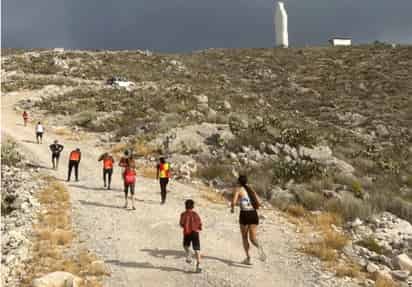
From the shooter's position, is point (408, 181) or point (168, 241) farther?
point (408, 181)

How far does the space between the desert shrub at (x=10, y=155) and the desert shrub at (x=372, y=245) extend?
620 inches

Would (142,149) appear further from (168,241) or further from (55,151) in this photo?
(168,241)

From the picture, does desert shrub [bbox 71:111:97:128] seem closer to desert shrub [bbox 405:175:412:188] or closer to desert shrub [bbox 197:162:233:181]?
desert shrub [bbox 197:162:233:181]

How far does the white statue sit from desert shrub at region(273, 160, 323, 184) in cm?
6642

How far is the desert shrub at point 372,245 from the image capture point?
12.9 m

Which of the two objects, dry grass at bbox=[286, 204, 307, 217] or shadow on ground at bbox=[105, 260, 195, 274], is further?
dry grass at bbox=[286, 204, 307, 217]

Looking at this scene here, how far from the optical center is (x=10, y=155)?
2264 centimetres

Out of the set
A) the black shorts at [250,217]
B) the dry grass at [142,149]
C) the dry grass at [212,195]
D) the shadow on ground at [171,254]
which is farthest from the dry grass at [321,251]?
the dry grass at [142,149]

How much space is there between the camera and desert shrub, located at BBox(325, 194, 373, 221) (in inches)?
608

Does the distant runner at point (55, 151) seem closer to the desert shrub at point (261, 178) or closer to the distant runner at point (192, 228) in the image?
the desert shrub at point (261, 178)

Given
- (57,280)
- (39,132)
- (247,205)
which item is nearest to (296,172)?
(247,205)

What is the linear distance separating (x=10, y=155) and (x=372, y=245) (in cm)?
1715

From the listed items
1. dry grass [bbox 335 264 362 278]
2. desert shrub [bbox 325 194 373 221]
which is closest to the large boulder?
dry grass [bbox 335 264 362 278]

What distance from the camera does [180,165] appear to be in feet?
72.5
